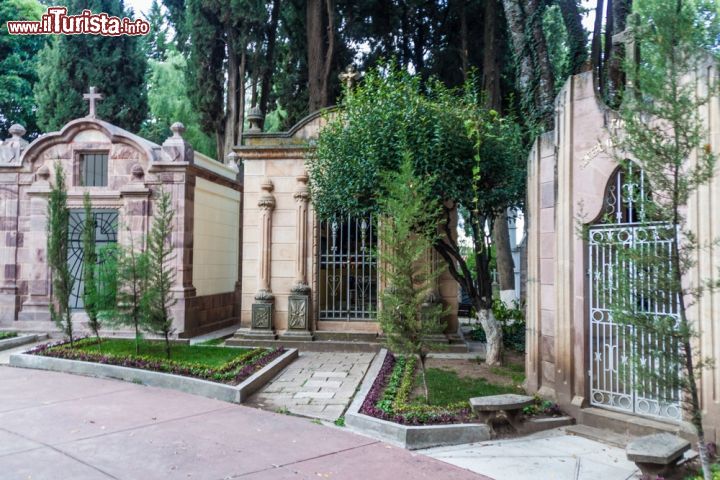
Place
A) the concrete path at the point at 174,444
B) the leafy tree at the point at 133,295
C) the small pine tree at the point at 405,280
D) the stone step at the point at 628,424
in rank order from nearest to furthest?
1. the concrete path at the point at 174,444
2. the stone step at the point at 628,424
3. the small pine tree at the point at 405,280
4. the leafy tree at the point at 133,295

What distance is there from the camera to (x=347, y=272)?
12.0 meters

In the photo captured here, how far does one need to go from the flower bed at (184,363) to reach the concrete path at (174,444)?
2.03 feet

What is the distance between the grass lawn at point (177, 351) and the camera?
928 cm

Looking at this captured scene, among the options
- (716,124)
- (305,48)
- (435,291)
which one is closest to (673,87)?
(716,124)

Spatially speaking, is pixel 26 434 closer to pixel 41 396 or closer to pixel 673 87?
pixel 41 396

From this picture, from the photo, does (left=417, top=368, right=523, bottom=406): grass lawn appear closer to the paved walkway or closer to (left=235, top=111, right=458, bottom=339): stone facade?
the paved walkway

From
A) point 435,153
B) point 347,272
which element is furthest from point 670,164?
point 347,272

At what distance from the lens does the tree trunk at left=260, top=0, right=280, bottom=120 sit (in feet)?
60.2

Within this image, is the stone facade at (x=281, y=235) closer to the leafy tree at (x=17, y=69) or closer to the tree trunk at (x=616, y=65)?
the tree trunk at (x=616, y=65)

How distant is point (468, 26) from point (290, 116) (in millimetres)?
6456

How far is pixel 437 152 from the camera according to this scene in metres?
8.73

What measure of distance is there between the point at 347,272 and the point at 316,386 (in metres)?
3.92

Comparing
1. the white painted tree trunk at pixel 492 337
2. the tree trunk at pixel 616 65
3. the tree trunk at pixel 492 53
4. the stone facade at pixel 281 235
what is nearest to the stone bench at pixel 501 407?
Result: the white painted tree trunk at pixel 492 337

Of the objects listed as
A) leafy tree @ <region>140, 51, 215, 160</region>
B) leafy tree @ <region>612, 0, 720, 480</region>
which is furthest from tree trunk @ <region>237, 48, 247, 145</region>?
leafy tree @ <region>612, 0, 720, 480</region>
